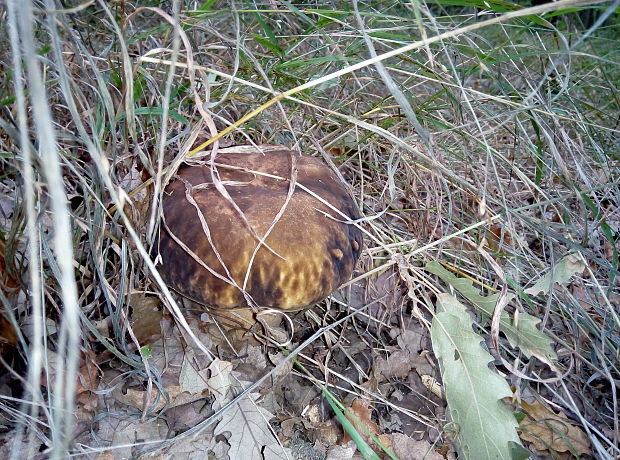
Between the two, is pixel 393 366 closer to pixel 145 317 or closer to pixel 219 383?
pixel 219 383

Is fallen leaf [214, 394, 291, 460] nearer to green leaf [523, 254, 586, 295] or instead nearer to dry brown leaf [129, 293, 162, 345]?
dry brown leaf [129, 293, 162, 345]

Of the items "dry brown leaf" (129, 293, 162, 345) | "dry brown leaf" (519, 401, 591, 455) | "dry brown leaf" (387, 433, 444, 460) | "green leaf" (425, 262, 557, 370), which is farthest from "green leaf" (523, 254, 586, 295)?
"dry brown leaf" (129, 293, 162, 345)

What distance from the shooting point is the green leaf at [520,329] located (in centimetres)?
111

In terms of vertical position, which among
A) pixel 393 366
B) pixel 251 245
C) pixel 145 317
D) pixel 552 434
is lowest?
pixel 552 434

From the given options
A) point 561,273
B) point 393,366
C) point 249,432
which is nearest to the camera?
point 249,432

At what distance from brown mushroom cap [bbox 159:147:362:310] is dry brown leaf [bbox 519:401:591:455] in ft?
2.04

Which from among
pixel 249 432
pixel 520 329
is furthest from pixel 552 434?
pixel 249 432

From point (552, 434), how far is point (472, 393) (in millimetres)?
322

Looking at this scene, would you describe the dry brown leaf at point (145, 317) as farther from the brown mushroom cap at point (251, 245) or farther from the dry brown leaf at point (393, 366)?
the dry brown leaf at point (393, 366)

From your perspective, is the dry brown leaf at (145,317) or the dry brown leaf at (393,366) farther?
the dry brown leaf at (393,366)

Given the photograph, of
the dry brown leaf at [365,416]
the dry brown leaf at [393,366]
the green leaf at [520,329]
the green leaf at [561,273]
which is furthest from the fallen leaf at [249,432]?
the green leaf at [561,273]

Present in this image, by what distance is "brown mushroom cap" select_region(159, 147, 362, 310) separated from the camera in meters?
0.99

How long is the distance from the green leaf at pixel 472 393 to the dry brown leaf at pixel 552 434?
212 mm

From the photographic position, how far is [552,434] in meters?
1.23
